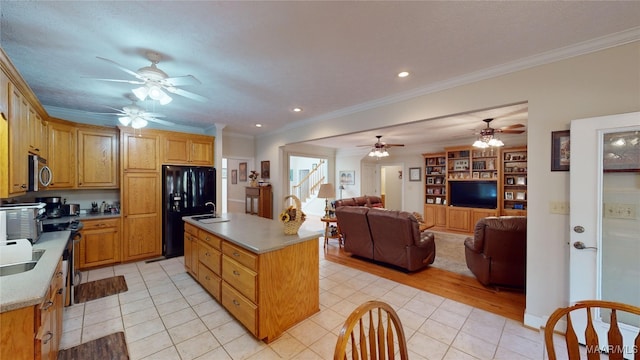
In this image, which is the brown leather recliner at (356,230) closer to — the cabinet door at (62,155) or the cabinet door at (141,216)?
the cabinet door at (141,216)

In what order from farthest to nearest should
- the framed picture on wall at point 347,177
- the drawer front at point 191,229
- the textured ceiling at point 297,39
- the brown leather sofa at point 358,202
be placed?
1. the framed picture on wall at point 347,177
2. the brown leather sofa at point 358,202
3. the drawer front at point 191,229
4. the textured ceiling at point 297,39

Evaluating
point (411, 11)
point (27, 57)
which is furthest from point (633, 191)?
point (27, 57)

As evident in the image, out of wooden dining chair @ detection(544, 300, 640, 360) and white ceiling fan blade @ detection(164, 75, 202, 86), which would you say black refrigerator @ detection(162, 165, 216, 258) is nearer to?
white ceiling fan blade @ detection(164, 75, 202, 86)

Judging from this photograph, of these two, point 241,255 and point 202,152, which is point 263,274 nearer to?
point 241,255

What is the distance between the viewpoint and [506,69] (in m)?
2.45

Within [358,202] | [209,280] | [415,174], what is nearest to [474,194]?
[415,174]

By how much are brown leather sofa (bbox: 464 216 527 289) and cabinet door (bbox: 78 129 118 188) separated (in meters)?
5.77

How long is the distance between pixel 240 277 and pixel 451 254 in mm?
4083

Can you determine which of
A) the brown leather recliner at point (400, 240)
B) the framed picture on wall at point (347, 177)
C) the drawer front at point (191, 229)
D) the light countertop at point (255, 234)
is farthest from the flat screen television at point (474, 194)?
the drawer front at point (191, 229)

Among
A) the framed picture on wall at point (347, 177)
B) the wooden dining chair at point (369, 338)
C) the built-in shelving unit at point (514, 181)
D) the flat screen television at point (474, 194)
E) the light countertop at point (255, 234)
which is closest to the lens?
the wooden dining chair at point (369, 338)

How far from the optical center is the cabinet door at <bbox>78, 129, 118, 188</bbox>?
3.85 metres

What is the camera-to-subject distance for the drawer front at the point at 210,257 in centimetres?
269

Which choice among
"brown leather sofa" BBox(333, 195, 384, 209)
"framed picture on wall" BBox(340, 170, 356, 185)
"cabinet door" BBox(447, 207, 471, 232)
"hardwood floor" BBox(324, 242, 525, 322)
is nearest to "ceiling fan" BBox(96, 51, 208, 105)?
"hardwood floor" BBox(324, 242, 525, 322)

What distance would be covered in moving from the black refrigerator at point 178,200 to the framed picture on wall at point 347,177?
17.3ft
